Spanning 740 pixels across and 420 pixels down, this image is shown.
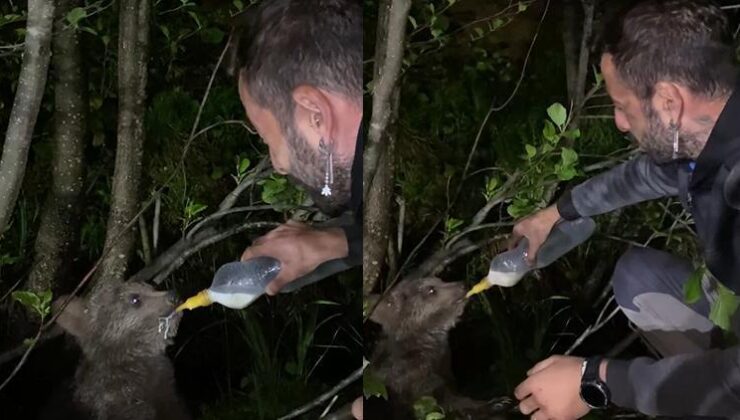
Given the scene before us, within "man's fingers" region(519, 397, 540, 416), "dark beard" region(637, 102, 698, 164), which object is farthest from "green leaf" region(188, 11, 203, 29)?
"man's fingers" region(519, 397, 540, 416)

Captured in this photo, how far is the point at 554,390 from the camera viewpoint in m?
1.49

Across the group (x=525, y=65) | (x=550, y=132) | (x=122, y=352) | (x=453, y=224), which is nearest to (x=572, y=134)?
(x=550, y=132)

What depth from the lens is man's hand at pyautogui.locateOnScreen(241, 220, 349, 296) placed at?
4.83ft

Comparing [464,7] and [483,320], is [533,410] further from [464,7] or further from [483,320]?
[464,7]

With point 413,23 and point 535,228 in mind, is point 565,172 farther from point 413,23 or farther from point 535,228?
point 413,23

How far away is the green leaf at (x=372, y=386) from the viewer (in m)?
1.56

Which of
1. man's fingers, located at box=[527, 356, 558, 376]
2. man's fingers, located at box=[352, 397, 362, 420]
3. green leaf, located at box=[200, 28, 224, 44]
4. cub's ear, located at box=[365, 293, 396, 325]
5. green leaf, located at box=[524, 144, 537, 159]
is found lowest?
man's fingers, located at box=[352, 397, 362, 420]

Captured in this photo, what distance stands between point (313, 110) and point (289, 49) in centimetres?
11

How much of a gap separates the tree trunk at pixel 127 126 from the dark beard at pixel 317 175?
255mm

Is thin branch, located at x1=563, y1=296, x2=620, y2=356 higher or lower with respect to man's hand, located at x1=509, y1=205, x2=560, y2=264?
lower

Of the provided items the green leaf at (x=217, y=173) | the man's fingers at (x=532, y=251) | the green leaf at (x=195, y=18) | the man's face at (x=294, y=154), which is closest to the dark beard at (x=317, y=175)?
the man's face at (x=294, y=154)

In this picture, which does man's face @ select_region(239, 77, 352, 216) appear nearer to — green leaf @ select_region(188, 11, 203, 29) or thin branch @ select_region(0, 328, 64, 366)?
green leaf @ select_region(188, 11, 203, 29)

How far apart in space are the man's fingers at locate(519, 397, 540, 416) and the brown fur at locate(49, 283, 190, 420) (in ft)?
1.98

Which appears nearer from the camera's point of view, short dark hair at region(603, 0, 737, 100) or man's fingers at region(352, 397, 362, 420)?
short dark hair at region(603, 0, 737, 100)
